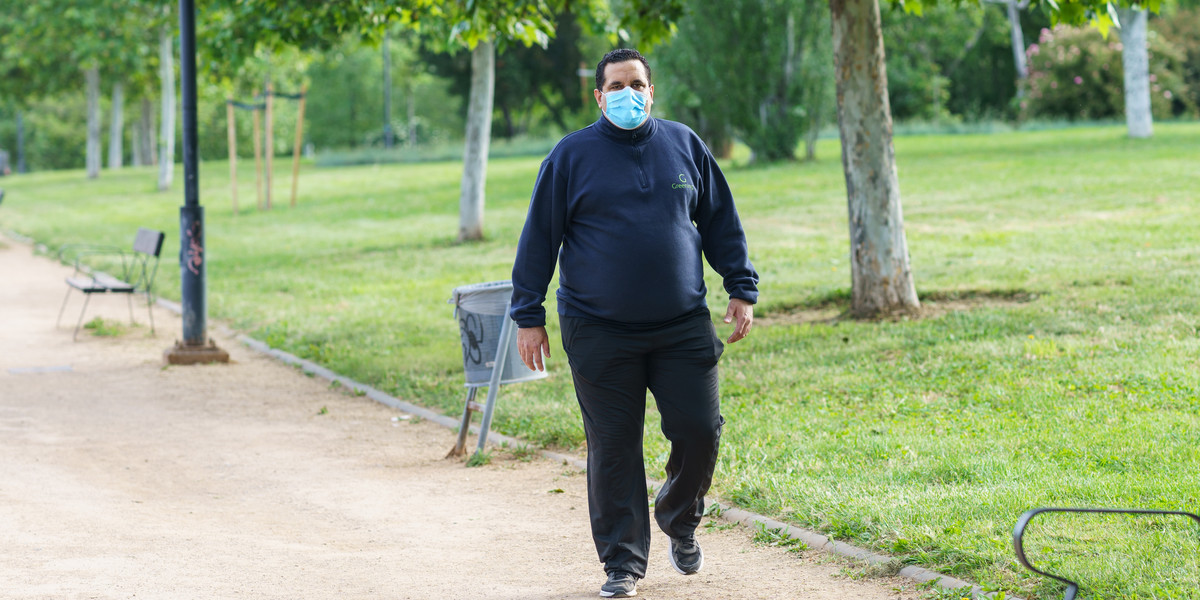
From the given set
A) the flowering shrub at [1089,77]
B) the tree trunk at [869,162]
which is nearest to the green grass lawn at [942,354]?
the tree trunk at [869,162]

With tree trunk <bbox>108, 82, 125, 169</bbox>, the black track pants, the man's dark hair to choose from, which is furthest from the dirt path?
tree trunk <bbox>108, 82, 125, 169</bbox>

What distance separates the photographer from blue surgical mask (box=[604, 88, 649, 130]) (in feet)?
13.4

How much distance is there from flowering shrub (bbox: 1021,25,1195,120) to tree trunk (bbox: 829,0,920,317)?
26873 mm

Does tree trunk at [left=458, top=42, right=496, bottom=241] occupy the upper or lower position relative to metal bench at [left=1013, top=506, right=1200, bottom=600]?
upper

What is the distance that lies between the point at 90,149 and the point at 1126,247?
4082 cm

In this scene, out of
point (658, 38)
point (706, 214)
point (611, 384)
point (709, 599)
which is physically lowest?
point (709, 599)

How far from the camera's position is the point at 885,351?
8.70 m

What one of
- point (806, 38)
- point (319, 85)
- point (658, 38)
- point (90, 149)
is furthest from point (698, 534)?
point (319, 85)

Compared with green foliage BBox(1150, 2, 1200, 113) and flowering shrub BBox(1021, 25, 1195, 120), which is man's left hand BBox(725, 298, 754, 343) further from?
green foliage BBox(1150, 2, 1200, 113)

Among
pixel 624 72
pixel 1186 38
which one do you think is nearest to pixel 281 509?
pixel 624 72

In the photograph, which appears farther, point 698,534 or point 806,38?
point 806,38

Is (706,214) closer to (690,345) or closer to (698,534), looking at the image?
(690,345)

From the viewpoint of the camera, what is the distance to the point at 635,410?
4.34 meters

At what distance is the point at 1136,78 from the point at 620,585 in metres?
25.6
